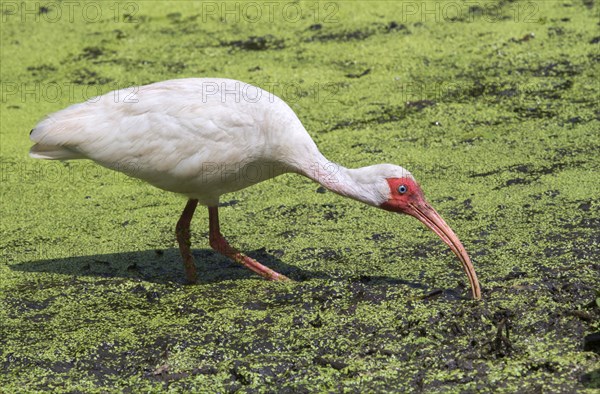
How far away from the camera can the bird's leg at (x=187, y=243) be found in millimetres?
5227

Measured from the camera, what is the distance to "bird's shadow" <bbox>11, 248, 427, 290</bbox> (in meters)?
5.27

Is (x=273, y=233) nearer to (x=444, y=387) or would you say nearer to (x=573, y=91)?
(x=444, y=387)

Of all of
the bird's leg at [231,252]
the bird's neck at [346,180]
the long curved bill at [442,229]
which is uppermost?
the bird's neck at [346,180]

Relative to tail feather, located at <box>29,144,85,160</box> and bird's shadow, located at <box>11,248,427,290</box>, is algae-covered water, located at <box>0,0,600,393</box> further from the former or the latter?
tail feather, located at <box>29,144,85,160</box>

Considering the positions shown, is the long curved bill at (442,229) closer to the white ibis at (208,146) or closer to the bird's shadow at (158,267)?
the white ibis at (208,146)

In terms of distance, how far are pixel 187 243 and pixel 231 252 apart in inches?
9.8

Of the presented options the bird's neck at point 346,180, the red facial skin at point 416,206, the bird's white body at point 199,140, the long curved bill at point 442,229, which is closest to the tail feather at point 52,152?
the bird's white body at point 199,140

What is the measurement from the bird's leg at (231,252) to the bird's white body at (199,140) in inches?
7.9

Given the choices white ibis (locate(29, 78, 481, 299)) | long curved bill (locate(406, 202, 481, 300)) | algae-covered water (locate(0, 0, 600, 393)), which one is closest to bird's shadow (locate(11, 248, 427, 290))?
algae-covered water (locate(0, 0, 600, 393))

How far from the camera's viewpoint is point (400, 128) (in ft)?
22.9

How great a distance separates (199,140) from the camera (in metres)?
4.99

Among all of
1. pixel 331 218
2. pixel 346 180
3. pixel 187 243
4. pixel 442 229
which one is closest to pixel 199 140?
pixel 187 243

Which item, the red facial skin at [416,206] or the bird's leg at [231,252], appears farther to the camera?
the bird's leg at [231,252]

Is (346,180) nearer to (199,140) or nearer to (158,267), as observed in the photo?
(199,140)
